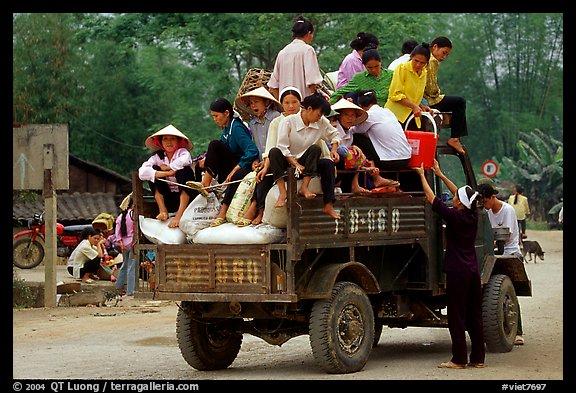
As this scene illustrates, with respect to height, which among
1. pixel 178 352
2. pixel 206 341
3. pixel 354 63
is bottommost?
pixel 178 352

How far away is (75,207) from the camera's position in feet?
97.4

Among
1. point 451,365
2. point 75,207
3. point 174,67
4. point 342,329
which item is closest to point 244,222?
point 342,329

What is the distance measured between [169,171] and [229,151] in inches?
23.0

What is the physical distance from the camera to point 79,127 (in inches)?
1561

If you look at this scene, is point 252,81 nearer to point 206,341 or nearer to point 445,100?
point 445,100

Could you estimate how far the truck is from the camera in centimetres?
1008

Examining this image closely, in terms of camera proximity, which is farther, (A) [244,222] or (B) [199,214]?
(B) [199,214]

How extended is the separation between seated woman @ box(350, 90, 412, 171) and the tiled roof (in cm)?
1636

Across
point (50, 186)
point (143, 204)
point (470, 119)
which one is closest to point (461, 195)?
point (143, 204)

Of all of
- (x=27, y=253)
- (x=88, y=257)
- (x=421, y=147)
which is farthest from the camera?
(x=27, y=253)

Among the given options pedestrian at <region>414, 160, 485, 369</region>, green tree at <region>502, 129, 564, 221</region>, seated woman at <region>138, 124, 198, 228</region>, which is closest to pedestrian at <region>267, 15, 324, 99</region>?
seated woman at <region>138, 124, 198, 228</region>

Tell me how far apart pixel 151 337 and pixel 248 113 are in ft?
12.3

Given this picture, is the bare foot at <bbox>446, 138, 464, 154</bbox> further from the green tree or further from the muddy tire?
the green tree

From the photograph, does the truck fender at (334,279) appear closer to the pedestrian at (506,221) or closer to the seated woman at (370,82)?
the seated woman at (370,82)
